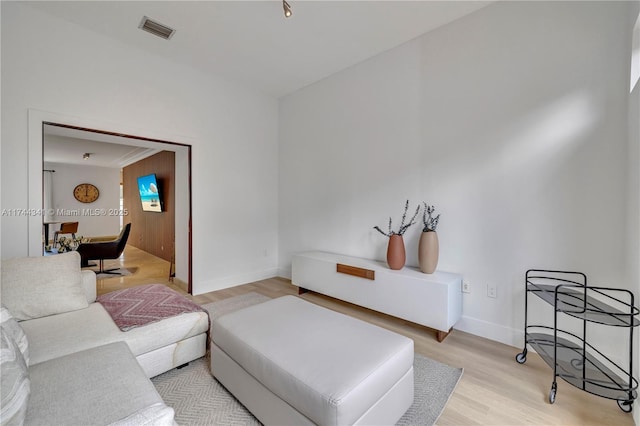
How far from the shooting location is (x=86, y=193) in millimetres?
8250

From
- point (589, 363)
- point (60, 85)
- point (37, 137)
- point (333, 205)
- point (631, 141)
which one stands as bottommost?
point (589, 363)

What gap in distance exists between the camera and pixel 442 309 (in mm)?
2322

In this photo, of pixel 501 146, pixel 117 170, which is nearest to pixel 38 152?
pixel 501 146

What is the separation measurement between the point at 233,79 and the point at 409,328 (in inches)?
155

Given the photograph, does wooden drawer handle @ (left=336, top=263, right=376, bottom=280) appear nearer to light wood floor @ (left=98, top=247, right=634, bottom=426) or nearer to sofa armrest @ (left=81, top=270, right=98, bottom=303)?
light wood floor @ (left=98, top=247, right=634, bottom=426)

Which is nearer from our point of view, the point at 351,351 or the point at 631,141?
the point at 351,351

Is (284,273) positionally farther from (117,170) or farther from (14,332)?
(117,170)

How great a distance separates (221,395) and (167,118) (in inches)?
122

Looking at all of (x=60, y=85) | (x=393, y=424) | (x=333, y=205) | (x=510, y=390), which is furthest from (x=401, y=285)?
(x=60, y=85)

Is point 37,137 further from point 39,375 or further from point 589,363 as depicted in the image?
point 589,363

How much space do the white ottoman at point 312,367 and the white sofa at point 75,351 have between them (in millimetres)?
363

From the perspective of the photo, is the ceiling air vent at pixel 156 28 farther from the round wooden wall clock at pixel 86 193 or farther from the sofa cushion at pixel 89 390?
the round wooden wall clock at pixel 86 193

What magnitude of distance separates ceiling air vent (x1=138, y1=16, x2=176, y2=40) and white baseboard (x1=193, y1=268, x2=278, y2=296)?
293cm

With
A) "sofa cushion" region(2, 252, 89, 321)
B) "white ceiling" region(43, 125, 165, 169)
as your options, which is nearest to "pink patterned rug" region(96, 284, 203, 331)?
"sofa cushion" region(2, 252, 89, 321)
